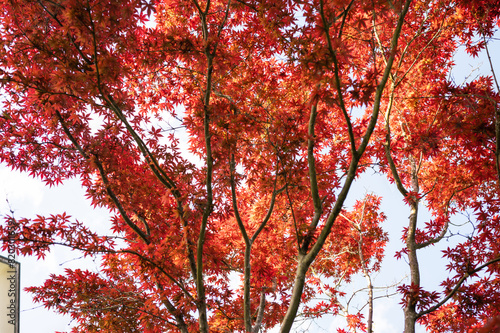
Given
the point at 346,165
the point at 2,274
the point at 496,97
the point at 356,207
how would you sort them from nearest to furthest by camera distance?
1. the point at 496,97
2. the point at 346,165
3. the point at 356,207
4. the point at 2,274

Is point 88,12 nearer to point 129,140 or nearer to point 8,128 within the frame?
point 129,140

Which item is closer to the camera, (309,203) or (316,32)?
(316,32)

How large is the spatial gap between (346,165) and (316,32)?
Answer: 8.53 feet

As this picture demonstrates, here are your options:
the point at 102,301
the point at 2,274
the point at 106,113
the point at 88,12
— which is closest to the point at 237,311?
the point at 102,301

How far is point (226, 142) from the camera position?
4027 mm

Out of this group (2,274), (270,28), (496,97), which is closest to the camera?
(270,28)

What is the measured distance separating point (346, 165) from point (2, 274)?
9.01 meters

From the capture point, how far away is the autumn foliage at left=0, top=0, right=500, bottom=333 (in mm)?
3676

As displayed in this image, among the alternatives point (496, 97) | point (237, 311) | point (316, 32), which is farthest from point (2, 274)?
point (496, 97)

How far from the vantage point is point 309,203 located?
16.5 ft

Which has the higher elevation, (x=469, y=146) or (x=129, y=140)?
(x=129, y=140)

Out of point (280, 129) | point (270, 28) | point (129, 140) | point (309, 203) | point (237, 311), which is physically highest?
point (270, 28)

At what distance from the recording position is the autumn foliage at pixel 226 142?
12.1 feet

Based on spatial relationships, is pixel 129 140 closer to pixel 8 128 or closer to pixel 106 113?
pixel 106 113
